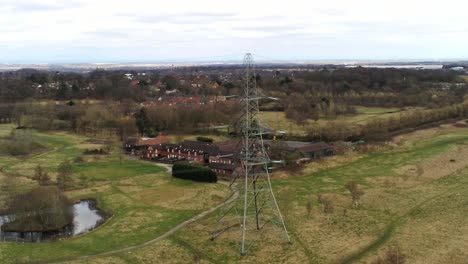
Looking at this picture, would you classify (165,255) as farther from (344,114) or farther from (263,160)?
(344,114)

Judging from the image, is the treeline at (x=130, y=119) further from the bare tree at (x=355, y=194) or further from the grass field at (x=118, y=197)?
the bare tree at (x=355, y=194)

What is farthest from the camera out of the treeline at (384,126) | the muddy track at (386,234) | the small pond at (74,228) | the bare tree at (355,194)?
the treeline at (384,126)

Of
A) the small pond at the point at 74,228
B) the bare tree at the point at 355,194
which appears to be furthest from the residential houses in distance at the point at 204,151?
the small pond at the point at 74,228

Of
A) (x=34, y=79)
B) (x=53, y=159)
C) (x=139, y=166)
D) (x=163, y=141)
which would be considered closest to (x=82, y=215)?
(x=139, y=166)

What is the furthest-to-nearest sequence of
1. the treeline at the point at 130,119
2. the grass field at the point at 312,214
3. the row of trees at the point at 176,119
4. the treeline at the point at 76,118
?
the treeline at the point at 76,118 → the row of trees at the point at 176,119 → the treeline at the point at 130,119 → the grass field at the point at 312,214

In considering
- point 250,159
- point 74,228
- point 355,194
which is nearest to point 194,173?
point 74,228

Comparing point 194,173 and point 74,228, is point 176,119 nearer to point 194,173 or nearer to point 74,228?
point 194,173

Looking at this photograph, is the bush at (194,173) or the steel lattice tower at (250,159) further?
the bush at (194,173)

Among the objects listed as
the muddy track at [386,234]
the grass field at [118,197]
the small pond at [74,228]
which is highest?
the muddy track at [386,234]
